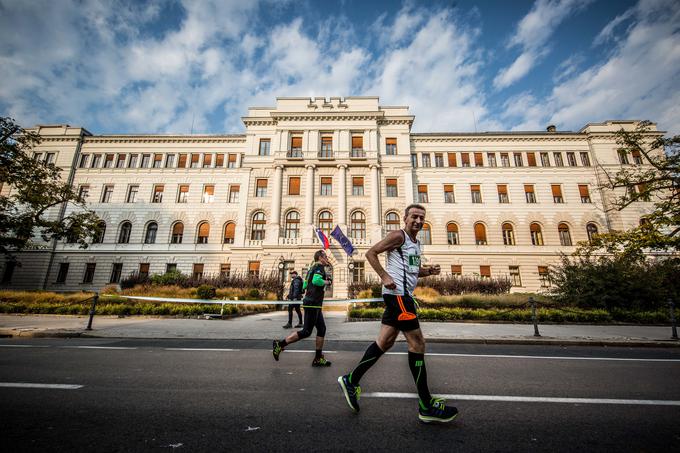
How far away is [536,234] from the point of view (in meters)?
26.2

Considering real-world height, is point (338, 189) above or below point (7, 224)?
above

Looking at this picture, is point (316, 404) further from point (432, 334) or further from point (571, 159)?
point (571, 159)

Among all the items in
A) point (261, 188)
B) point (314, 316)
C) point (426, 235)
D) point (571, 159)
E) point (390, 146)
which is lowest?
point (314, 316)

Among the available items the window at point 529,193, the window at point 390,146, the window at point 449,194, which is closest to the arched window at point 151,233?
the window at point 390,146

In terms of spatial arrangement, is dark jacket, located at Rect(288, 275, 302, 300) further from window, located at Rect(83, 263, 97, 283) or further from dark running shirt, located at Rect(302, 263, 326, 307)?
window, located at Rect(83, 263, 97, 283)

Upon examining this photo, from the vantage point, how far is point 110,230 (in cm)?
2752

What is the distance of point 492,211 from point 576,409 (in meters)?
27.2

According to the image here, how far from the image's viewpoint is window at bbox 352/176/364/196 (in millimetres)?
26562

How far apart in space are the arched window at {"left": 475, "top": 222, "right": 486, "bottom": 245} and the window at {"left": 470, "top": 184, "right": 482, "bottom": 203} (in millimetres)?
2456

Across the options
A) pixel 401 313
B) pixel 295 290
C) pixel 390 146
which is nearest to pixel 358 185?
pixel 390 146

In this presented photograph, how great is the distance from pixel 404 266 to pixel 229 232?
87.9ft

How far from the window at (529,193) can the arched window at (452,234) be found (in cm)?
761

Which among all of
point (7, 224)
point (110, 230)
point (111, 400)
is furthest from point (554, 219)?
point (110, 230)

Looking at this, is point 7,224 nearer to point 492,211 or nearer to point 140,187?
point 140,187
